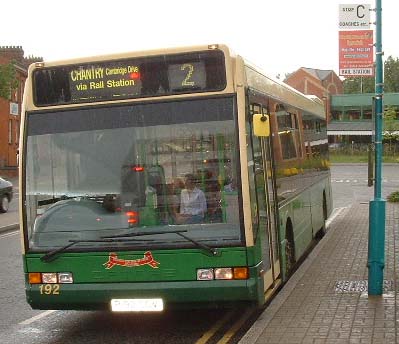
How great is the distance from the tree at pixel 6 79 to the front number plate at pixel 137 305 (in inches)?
655

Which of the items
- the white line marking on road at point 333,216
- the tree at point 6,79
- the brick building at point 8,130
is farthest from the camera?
the brick building at point 8,130

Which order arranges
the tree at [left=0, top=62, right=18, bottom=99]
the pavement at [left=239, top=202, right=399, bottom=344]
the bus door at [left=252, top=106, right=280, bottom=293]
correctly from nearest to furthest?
the pavement at [left=239, top=202, right=399, bottom=344] → the bus door at [left=252, top=106, right=280, bottom=293] → the tree at [left=0, top=62, right=18, bottom=99]

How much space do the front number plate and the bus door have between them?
118 cm

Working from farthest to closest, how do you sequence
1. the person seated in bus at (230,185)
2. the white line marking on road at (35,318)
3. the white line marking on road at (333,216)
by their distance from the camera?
the white line marking on road at (333,216) → the white line marking on road at (35,318) → the person seated in bus at (230,185)

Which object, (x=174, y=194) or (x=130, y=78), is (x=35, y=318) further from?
(x=130, y=78)

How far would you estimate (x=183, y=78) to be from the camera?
702 cm

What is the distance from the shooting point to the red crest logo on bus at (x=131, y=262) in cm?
686

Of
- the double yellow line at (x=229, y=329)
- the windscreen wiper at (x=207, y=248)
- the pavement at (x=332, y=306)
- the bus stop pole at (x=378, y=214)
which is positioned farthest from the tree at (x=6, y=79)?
the windscreen wiper at (x=207, y=248)

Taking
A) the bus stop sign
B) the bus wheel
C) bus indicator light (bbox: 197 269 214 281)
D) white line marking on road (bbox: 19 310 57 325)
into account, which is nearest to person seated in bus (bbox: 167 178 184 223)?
bus indicator light (bbox: 197 269 214 281)

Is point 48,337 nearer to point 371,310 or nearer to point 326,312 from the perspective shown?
point 326,312

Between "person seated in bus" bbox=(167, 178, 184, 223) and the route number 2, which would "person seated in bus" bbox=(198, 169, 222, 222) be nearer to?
"person seated in bus" bbox=(167, 178, 184, 223)

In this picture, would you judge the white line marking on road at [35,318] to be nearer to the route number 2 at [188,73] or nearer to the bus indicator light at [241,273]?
the bus indicator light at [241,273]

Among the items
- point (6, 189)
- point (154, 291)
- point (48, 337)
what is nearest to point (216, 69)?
point (154, 291)

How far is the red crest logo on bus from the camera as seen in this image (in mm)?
6863
